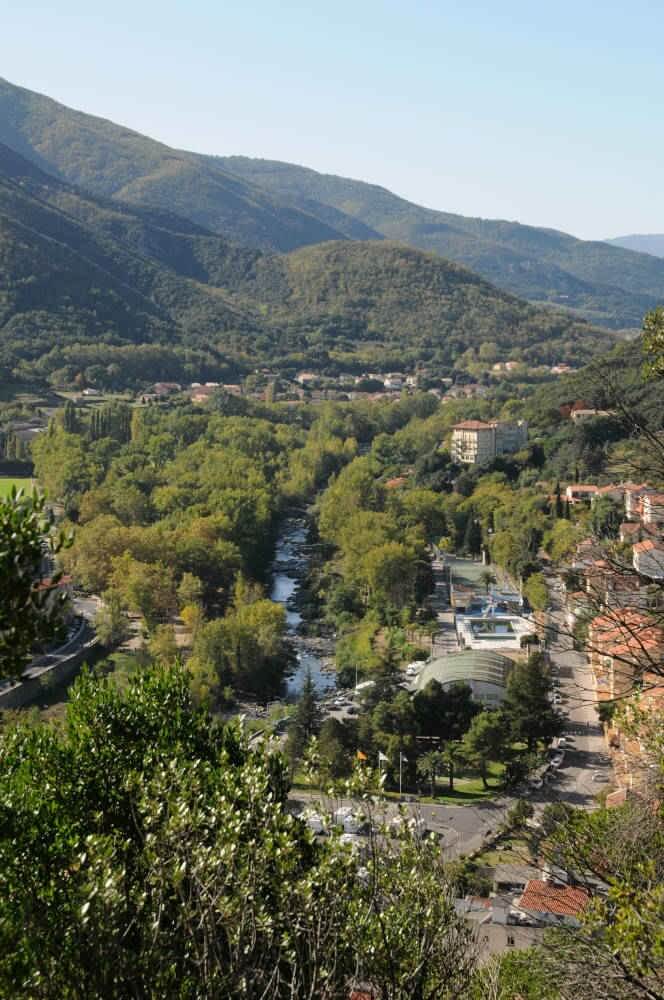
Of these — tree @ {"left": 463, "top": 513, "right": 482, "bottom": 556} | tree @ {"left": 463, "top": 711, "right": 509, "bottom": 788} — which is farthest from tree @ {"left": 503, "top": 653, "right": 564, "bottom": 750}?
tree @ {"left": 463, "top": 513, "right": 482, "bottom": 556}

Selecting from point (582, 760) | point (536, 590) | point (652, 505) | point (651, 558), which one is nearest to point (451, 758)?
point (582, 760)

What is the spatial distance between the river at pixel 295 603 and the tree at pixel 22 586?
961 inches

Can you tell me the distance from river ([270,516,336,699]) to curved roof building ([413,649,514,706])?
326 centimetres

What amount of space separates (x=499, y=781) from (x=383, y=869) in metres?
17.2

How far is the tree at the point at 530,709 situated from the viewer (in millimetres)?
24094

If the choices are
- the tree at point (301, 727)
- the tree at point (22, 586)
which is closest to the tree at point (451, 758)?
the tree at point (301, 727)

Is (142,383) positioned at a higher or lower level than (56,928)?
lower

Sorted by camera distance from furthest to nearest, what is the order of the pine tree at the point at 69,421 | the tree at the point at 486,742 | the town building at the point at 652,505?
1. the pine tree at the point at 69,421
2. the tree at the point at 486,742
3. the town building at the point at 652,505

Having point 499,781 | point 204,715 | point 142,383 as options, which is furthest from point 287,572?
point 142,383

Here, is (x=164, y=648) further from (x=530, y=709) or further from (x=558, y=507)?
(x=558, y=507)

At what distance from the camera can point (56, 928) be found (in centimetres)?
627

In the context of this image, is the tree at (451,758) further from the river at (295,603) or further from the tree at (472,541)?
the tree at (472,541)

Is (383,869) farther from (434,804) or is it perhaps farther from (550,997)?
(434,804)

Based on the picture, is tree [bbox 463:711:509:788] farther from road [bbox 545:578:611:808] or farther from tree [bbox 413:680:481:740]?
tree [bbox 413:680:481:740]
